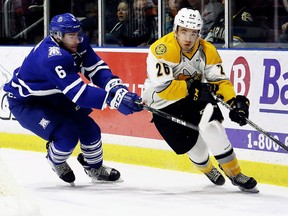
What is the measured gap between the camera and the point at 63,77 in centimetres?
582

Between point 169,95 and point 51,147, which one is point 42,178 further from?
point 169,95

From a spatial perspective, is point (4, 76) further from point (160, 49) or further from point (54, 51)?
point (160, 49)

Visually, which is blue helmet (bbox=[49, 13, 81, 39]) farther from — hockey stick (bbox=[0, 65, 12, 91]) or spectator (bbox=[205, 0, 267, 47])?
hockey stick (bbox=[0, 65, 12, 91])

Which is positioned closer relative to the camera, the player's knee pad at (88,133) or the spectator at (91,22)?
the player's knee pad at (88,133)

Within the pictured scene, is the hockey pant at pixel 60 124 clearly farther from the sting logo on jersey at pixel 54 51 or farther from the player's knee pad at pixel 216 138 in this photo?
the player's knee pad at pixel 216 138

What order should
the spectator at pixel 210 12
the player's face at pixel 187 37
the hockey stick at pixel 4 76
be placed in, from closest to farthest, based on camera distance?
the player's face at pixel 187 37, the spectator at pixel 210 12, the hockey stick at pixel 4 76

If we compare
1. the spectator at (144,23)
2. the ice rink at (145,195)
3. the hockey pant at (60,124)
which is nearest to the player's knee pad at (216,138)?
the ice rink at (145,195)

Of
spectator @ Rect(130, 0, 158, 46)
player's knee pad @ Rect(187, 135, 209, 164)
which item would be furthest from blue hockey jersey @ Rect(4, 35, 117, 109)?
spectator @ Rect(130, 0, 158, 46)

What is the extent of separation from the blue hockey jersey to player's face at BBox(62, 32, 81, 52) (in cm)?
4

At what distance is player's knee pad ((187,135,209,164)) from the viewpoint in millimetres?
6016

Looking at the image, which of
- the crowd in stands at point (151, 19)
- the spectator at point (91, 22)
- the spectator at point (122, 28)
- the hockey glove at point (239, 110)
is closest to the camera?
the hockey glove at point (239, 110)

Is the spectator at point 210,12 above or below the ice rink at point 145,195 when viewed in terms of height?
above

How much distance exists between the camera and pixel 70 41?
5.94m

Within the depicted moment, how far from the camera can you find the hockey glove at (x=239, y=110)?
5625mm
